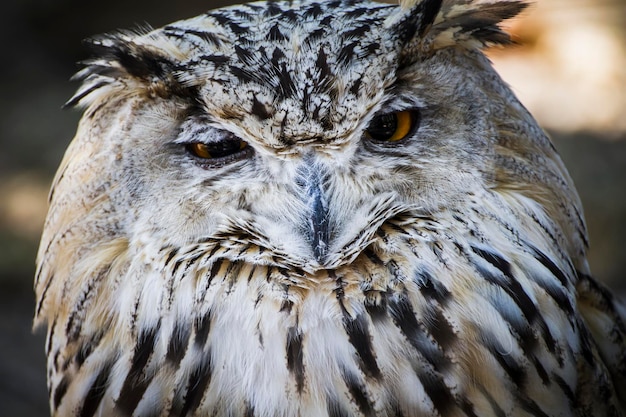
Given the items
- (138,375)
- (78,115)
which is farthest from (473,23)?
(78,115)

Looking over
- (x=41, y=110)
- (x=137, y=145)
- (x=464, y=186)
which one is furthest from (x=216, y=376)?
(x=41, y=110)

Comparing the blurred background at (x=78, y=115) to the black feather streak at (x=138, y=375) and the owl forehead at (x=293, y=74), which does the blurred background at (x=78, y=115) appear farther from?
the owl forehead at (x=293, y=74)

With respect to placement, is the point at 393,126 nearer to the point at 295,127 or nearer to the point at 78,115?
the point at 295,127

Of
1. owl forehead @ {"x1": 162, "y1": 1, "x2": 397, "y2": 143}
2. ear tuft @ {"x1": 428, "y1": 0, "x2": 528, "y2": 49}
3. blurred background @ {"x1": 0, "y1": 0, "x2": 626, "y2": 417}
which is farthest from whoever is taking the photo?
blurred background @ {"x1": 0, "y1": 0, "x2": 626, "y2": 417}

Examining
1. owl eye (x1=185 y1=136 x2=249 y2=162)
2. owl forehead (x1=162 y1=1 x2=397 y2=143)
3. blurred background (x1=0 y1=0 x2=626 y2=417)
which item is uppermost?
owl forehead (x1=162 y1=1 x2=397 y2=143)

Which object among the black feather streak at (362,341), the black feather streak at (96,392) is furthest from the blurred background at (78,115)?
the black feather streak at (362,341)

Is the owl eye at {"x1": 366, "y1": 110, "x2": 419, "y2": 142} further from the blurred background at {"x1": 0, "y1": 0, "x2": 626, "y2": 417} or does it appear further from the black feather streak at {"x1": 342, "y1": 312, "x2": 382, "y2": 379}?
the blurred background at {"x1": 0, "y1": 0, "x2": 626, "y2": 417}

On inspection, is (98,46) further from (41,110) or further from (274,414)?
(41,110)

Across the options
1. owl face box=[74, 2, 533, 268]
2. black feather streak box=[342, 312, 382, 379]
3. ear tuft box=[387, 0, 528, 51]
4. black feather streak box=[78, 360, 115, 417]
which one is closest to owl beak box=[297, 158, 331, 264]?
owl face box=[74, 2, 533, 268]
